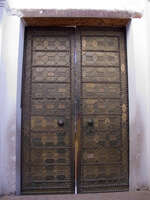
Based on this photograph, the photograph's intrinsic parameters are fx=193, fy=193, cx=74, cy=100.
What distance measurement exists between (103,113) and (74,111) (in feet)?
1.32

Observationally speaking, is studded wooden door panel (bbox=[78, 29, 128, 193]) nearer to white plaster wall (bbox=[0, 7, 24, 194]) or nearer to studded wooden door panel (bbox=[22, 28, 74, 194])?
studded wooden door panel (bbox=[22, 28, 74, 194])

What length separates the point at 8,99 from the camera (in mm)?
2436

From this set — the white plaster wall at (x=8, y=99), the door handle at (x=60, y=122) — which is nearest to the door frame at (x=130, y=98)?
the white plaster wall at (x=8, y=99)

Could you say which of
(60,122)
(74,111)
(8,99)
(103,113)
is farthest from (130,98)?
(8,99)

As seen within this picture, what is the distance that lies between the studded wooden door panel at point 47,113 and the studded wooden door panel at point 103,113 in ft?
0.63

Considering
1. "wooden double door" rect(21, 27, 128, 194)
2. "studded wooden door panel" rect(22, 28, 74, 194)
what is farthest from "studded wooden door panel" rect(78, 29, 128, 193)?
"studded wooden door panel" rect(22, 28, 74, 194)

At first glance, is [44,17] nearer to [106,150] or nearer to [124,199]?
[106,150]

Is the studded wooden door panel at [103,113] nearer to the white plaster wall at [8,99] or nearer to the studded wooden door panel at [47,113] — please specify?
the studded wooden door panel at [47,113]

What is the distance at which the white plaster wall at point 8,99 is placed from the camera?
2.35 m

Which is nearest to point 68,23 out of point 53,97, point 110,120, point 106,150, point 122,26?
point 122,26

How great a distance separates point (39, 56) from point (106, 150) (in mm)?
1598

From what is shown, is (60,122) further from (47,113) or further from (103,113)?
(103,113)

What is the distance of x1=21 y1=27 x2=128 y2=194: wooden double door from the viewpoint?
2.56 metres

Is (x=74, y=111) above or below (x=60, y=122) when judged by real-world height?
above
